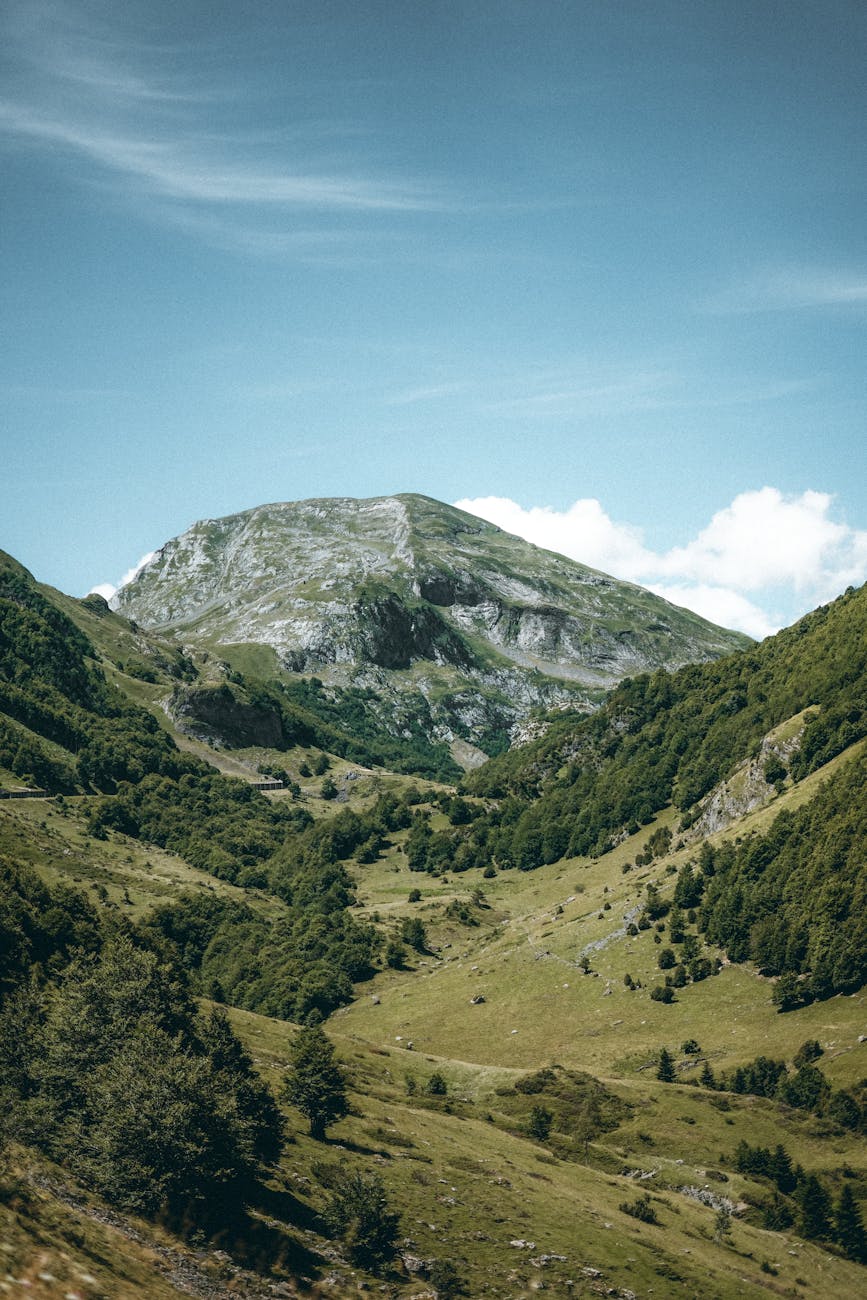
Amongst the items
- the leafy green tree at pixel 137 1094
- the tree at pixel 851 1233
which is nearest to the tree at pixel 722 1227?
the tree at pixel 851 1233

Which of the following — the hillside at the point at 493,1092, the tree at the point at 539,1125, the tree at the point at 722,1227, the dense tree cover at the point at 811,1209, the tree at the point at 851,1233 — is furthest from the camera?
the tree at the point at 539,1125

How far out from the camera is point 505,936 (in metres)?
187

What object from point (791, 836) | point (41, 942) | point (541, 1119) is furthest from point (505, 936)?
point (41, 942)

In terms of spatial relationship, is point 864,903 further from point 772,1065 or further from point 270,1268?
point 270,1268

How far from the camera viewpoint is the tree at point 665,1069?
115m

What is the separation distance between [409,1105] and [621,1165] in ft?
67.0

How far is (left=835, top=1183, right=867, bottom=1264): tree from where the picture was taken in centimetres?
7738

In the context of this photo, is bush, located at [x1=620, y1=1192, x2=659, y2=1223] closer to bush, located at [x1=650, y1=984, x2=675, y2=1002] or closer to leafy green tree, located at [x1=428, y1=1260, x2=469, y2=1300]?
leafy green tree, located at [x1=428, y1=1260, x2=469, y2=1300]

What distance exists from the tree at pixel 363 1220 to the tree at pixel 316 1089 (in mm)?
11633

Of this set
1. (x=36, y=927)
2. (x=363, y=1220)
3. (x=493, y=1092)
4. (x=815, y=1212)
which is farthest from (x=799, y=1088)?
(x=36, y=927)

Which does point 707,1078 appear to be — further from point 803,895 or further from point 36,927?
point 36,927

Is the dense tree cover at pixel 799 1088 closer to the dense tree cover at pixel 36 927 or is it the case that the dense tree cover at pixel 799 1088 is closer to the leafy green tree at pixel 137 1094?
the leafy green tree at pixel 137 1094

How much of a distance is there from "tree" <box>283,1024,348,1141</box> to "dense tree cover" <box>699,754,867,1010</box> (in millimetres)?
79291

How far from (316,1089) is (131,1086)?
20.0m
